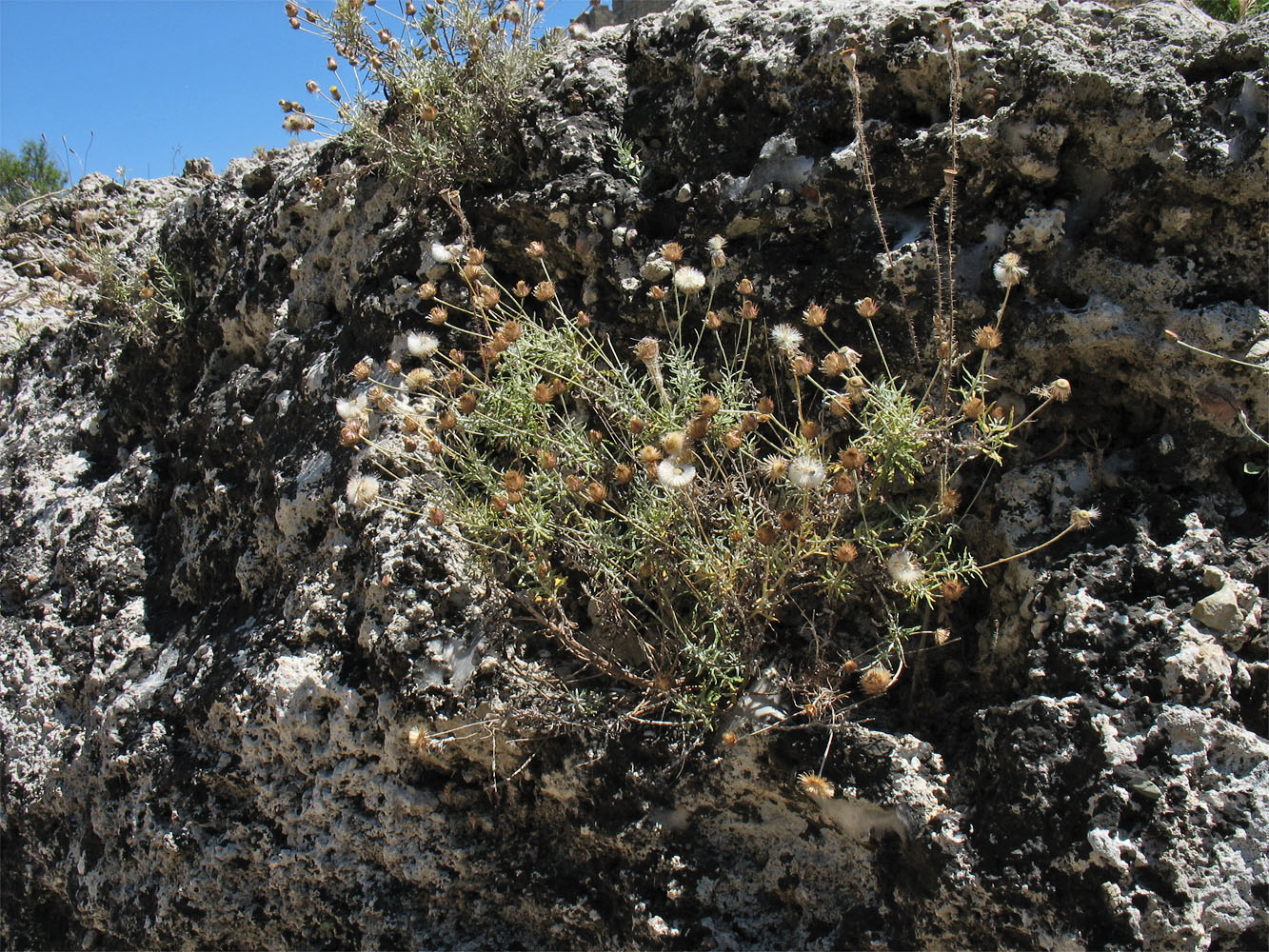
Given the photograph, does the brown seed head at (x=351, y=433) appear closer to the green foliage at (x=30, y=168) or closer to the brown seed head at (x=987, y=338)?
the brown seed head at (x=987, y=338)

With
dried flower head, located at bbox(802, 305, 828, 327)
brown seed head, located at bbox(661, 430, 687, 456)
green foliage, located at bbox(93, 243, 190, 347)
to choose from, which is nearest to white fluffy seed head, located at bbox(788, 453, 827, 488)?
brown seed head, located at bbox(661, 430, 687, 456)

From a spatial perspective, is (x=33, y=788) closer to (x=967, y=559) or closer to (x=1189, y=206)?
(x=967, y=559)

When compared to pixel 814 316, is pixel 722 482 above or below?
below

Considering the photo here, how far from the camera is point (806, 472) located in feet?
6.56

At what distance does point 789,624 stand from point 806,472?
52 cm

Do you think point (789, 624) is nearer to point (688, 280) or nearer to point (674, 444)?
point (674, 444)

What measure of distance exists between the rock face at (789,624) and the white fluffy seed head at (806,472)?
0.52 metres

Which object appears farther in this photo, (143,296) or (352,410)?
(143,296)

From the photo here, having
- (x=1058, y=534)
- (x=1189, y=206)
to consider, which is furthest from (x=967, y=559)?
(x=1189, y=206)

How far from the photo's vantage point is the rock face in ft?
6.13

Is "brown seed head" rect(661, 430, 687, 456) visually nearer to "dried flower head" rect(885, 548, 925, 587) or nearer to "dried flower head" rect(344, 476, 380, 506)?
"dried flower head" rect(885, 548, 925, 587)

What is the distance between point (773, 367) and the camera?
248cm

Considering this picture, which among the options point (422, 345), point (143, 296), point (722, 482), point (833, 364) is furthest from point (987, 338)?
point (143, 296)

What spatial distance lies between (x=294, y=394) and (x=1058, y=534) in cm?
249
